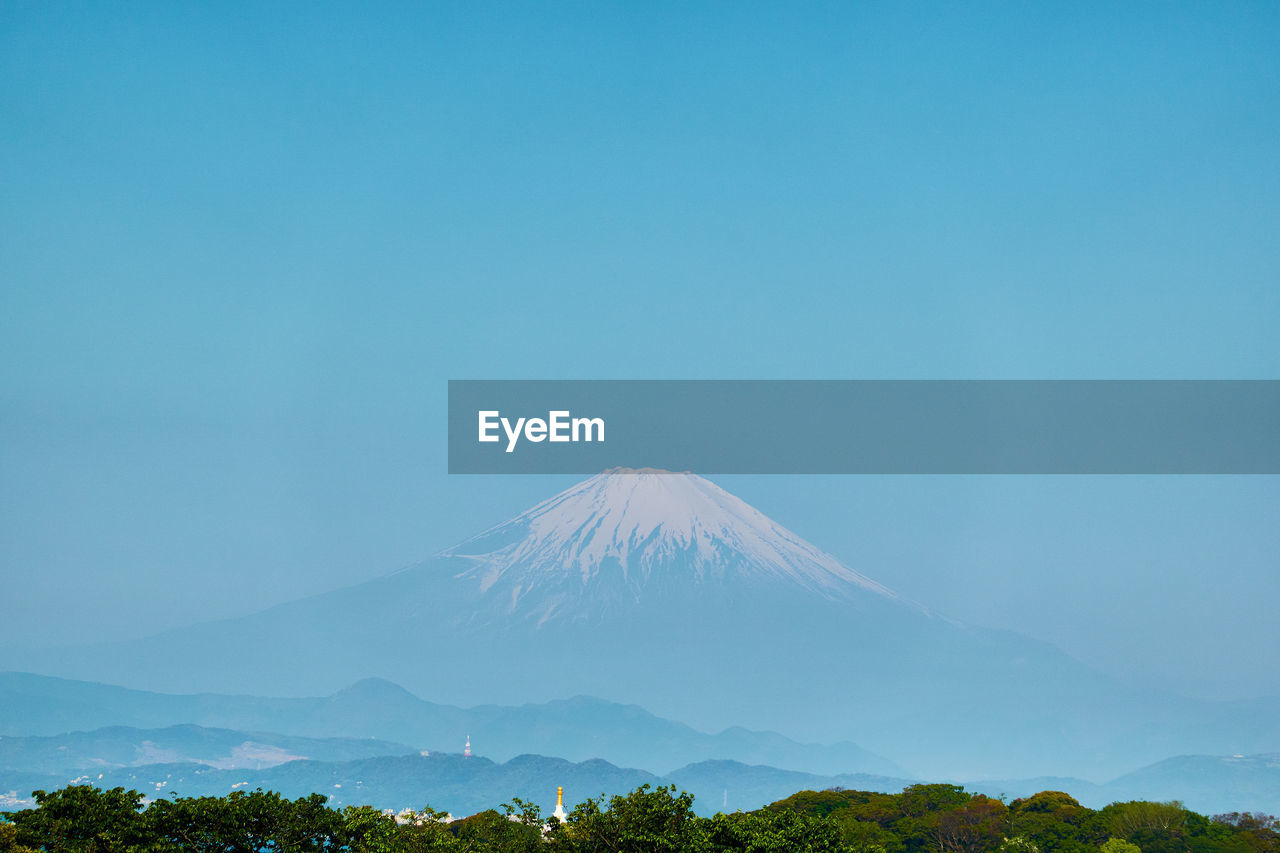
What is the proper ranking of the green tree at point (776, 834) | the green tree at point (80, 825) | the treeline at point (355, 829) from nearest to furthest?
the green tree at point (80, 825), the treeline at point (355, 829), the green tree at point (776, 834)

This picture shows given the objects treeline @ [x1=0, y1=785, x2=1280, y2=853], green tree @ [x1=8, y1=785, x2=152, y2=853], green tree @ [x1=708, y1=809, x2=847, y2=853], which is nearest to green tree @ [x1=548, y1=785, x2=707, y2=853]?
treeline @ [x1=0, y1=785, x2=1280, y2=853]

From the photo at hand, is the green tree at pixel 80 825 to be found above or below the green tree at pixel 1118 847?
above

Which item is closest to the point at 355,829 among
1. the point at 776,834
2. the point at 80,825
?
the point at 80,825

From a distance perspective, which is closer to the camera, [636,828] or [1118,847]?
[636,828]

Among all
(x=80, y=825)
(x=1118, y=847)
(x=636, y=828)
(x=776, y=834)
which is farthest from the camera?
(x=1118, y=847)

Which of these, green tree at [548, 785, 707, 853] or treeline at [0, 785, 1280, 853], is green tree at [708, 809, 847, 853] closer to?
treeline at [0, 785, 1280, 853]

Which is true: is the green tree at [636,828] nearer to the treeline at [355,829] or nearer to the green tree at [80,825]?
the treeline at [355,829]

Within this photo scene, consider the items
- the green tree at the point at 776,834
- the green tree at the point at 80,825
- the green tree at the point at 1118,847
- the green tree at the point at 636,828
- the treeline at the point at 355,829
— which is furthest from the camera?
the green tree at the point at 1118,847

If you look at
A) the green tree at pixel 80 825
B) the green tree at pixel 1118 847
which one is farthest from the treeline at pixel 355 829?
the green tree at pixel 1118 847

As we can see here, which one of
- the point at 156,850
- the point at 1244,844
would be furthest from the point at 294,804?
the point at 1244,844

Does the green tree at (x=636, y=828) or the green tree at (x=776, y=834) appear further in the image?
the green tree at (x=636, y=828)

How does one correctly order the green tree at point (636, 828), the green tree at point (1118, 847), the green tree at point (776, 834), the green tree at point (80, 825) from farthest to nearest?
1. the green tree at point (1118, 847)
2. the green tree at point (636, 828)
3. the green tree at point (776, 834)
4. the green tree at point (80, 825)

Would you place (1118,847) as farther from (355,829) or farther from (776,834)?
(355,829)
